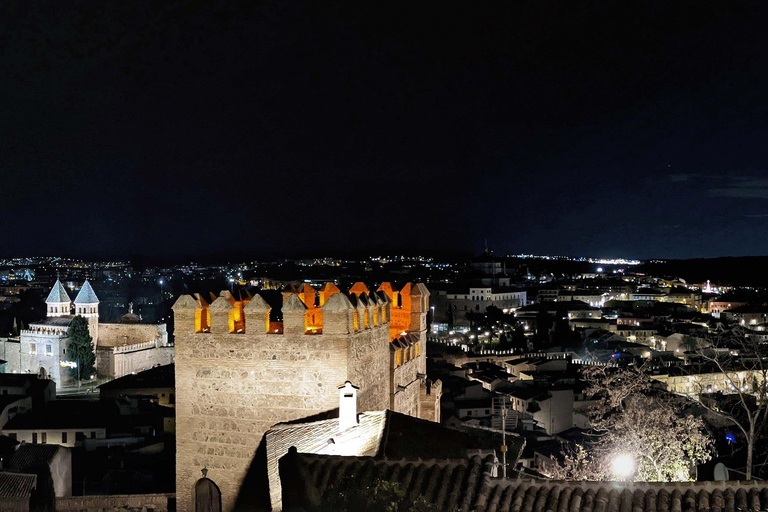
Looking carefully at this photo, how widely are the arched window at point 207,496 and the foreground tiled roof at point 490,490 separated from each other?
3.38 metres

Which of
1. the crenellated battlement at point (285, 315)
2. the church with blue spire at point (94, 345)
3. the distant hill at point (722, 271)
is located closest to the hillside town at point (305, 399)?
the crenellated battlement at point (285, 315)

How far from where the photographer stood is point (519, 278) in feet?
448

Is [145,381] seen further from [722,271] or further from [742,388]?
[722,271]

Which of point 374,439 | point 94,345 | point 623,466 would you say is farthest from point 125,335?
point 374,439

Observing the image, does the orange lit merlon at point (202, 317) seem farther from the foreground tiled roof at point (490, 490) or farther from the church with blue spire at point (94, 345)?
the church with blue spire at point (94, 345)

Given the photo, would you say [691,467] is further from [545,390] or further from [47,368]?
[47,368]

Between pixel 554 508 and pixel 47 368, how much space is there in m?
39.5

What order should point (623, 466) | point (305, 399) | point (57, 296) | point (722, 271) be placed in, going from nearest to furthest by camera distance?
point (305, 399) → point (623, 466) → point (57, 296) → point (722, 271)

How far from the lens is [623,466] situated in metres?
14.0

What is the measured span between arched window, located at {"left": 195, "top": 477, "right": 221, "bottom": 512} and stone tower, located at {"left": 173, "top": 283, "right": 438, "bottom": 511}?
3.5 inches

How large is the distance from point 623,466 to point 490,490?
29.6 feet

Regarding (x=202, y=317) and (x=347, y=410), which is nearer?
(x=347, y=410)

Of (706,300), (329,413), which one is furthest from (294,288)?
(706,300)

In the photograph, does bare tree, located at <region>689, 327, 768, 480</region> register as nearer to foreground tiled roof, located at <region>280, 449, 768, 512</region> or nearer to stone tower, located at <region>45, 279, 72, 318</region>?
foreground tiled roof, located at <region>280, 449, 768, 512</region>
